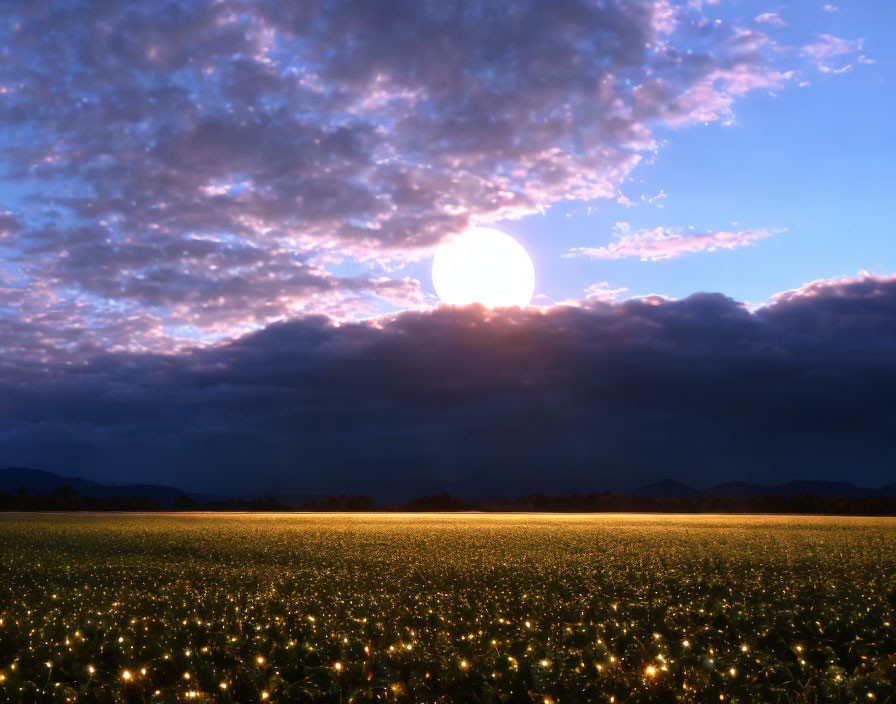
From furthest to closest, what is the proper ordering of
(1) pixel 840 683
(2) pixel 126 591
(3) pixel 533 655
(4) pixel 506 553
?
(4) pixel 506 553 < (2) pixel 126 591 < (3) pixel 533 655 < (1) pixel 840 683

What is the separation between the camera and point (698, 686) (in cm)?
594

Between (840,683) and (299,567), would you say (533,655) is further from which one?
(299,567)

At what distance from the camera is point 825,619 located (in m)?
9.80

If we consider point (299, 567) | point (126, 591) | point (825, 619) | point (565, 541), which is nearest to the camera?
point (825, 619)

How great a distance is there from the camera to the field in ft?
19.8

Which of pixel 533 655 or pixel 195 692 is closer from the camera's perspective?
pixel 195 692

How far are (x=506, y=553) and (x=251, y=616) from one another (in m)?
14.3

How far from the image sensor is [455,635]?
8.56 metres

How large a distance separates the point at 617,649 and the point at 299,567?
14.4m

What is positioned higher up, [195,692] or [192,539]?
[195,692]

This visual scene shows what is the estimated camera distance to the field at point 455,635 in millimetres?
6039

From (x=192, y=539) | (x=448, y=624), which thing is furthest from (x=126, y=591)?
(x=192, y=539)

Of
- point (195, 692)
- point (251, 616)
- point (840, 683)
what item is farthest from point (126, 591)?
point (840, 683)

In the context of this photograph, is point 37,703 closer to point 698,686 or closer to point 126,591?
point 698,686
